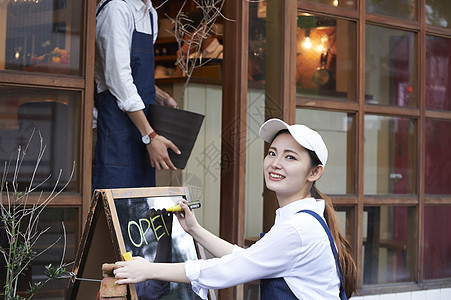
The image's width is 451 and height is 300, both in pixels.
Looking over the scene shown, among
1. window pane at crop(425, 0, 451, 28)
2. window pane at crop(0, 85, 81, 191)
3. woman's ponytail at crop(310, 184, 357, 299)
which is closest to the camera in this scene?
woman's ponytail at crop(310, 184, 357, 299)

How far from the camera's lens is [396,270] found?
14.0 feet

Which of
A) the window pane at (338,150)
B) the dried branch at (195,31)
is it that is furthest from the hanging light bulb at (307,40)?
the dried branch at (195,31)

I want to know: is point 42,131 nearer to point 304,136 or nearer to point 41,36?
point 41,36

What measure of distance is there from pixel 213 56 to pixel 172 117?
210cm

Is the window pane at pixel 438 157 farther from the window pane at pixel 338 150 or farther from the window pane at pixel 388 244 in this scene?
the window pane at pixel 338 150

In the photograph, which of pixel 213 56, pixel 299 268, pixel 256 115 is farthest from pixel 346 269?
pixel 213 56

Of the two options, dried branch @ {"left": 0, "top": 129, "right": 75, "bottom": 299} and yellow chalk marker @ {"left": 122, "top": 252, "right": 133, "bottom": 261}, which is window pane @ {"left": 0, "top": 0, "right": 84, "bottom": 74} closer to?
dried branch @ {"left": 0, "top": 129, "right": 75, "bottom": 299}

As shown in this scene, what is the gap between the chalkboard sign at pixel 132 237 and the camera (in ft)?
7.67

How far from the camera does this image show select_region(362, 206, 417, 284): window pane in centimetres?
416

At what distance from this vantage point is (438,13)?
4465 millimetres

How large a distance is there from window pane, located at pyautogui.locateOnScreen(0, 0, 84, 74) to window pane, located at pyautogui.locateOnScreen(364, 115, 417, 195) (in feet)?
6.34

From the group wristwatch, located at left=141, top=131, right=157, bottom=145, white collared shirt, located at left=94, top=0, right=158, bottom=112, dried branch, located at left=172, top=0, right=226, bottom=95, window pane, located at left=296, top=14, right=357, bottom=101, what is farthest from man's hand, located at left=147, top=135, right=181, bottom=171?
window pane, located at left=296, top=14, right=357, bottom=101

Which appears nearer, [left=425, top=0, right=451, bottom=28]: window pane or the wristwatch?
the wristwatch

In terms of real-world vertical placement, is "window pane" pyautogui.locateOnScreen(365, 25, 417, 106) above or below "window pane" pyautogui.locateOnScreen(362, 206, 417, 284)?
above
